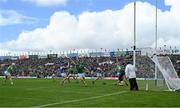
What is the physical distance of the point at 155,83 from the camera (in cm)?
3100

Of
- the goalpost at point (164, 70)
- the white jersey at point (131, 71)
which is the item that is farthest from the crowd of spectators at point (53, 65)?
the white jersey at point (131, 71)

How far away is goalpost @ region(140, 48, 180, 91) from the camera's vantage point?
93.8 ft

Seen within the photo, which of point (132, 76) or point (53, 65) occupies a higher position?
point (132, 76)

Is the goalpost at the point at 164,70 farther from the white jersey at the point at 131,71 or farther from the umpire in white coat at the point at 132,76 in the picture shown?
the white jersey at the point at 131,71

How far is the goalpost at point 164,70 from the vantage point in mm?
28594

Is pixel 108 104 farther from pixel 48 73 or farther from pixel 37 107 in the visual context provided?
pixel 48 73

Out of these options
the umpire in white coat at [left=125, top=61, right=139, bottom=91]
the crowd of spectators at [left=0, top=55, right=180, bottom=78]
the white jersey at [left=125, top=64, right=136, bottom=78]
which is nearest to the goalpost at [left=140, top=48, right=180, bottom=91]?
the umpire in white coat at [left=125, top=61, right=139, bottom=91]

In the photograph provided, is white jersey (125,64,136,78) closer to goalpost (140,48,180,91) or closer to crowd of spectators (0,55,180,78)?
goalpost (140,48,180,91)

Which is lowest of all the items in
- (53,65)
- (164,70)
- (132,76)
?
(53,65)

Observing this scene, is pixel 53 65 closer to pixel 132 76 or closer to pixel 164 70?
pixel 164 70

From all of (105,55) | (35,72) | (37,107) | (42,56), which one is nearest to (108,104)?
(37,107)

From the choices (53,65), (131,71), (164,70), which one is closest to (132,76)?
(131,71)

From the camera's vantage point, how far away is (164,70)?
96.3 ft

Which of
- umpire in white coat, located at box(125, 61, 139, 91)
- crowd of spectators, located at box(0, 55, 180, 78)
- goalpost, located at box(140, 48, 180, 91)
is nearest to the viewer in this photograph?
umpire in white coat, located at box(125, 61, 139, 91)
